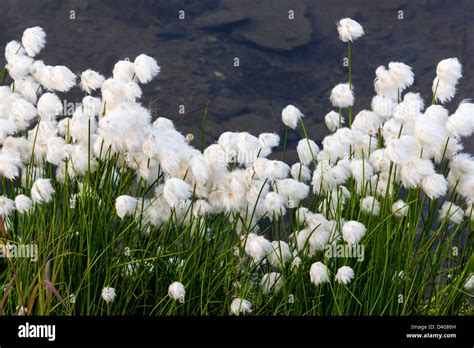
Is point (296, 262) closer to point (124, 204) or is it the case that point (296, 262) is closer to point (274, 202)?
point (274, 202)

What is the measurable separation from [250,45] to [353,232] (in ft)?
18.0

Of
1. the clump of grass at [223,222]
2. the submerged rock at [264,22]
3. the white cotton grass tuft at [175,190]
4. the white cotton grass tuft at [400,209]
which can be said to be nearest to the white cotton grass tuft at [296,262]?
the clump of grass at [223,222]

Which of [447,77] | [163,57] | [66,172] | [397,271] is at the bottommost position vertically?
[397,271]

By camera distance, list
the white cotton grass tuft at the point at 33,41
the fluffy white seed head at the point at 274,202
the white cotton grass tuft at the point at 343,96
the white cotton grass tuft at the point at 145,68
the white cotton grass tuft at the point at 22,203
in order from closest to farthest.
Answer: the fluffy white seed head at the point at 274,202, the white cotton grass tuft at the point at 22,203, the white cotton grass tuft at the point at 145,68, the white cotton grass tuft at the point at 343,96, the white cotton grass tuft at the point at 33,41

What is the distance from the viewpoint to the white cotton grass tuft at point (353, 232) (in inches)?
116

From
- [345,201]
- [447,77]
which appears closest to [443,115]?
[447,77]

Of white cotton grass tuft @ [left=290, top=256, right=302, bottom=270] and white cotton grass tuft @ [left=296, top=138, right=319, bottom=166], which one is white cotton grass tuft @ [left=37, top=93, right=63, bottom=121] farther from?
white cotton grass tuft @ [left=290, top=256, right=302, bottom=270]

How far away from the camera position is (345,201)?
3330mm

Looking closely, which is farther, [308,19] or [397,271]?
[308,19]

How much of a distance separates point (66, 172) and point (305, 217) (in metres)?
0.91

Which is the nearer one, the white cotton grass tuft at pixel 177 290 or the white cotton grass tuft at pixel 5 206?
the white cotton grass tuft at pixel 177 290

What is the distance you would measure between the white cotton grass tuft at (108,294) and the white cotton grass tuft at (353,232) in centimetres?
84

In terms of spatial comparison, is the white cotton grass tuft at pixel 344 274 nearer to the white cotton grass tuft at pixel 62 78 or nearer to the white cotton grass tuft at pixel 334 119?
the white cotton grass tuft at pixel 334 119

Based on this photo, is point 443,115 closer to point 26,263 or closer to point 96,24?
point 26,263
